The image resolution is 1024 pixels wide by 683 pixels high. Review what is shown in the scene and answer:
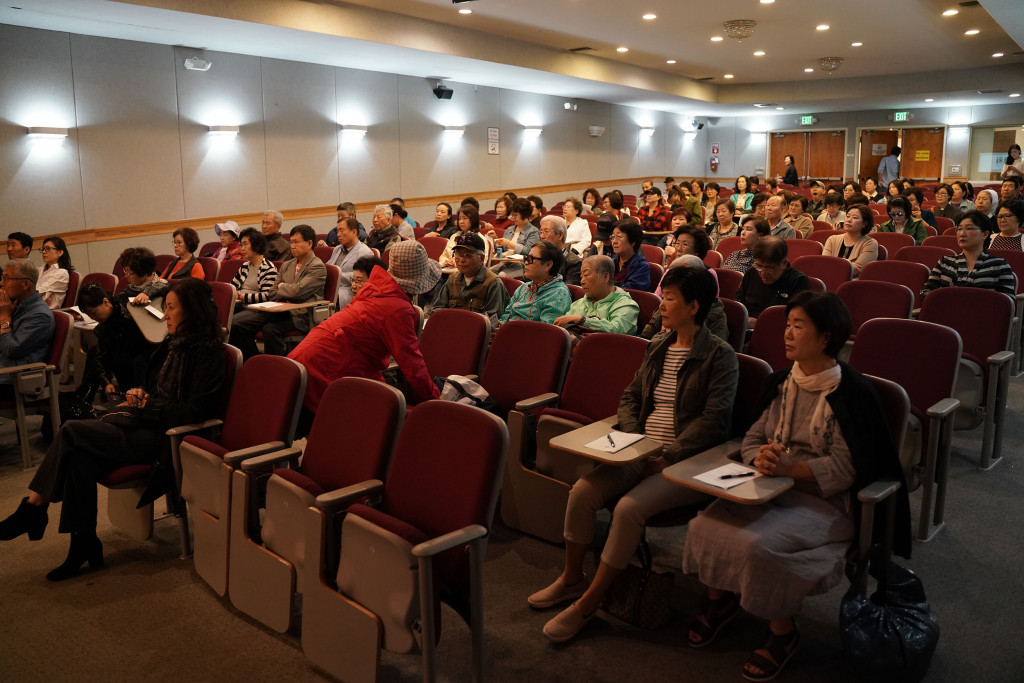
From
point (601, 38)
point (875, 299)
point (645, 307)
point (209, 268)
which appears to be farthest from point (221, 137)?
point (875, 299)

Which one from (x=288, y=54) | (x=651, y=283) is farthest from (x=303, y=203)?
(x=651, y=283)

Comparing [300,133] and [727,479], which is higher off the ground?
[300,133]

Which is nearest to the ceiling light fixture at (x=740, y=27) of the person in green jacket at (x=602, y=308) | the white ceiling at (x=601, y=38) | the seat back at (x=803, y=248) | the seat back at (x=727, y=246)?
the white ceiling at (x=601, y=38)

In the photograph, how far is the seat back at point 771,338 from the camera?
421 cm

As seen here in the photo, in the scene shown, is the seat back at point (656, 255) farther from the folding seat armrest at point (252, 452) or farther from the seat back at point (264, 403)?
the folding seat armrest at point (252, 452)

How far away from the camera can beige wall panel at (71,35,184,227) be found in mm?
9055

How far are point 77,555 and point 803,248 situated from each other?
19.5ft

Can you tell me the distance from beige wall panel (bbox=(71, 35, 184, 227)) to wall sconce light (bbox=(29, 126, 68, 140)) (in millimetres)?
272

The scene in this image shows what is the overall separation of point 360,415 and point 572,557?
967mm

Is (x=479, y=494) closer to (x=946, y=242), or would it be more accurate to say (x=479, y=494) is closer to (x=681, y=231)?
(x=681, y=231)

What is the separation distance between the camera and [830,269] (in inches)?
233

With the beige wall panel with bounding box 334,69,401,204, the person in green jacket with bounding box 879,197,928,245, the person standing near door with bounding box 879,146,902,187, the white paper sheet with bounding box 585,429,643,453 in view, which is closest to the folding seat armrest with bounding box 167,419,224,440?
the white paper sheet with bounding box 585,429,643,453

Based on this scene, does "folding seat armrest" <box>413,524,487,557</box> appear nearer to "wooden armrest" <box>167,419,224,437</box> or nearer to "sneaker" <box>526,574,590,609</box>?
"sneaker" <box>526,574,590,609</box>

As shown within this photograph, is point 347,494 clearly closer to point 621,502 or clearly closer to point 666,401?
point 621,502
